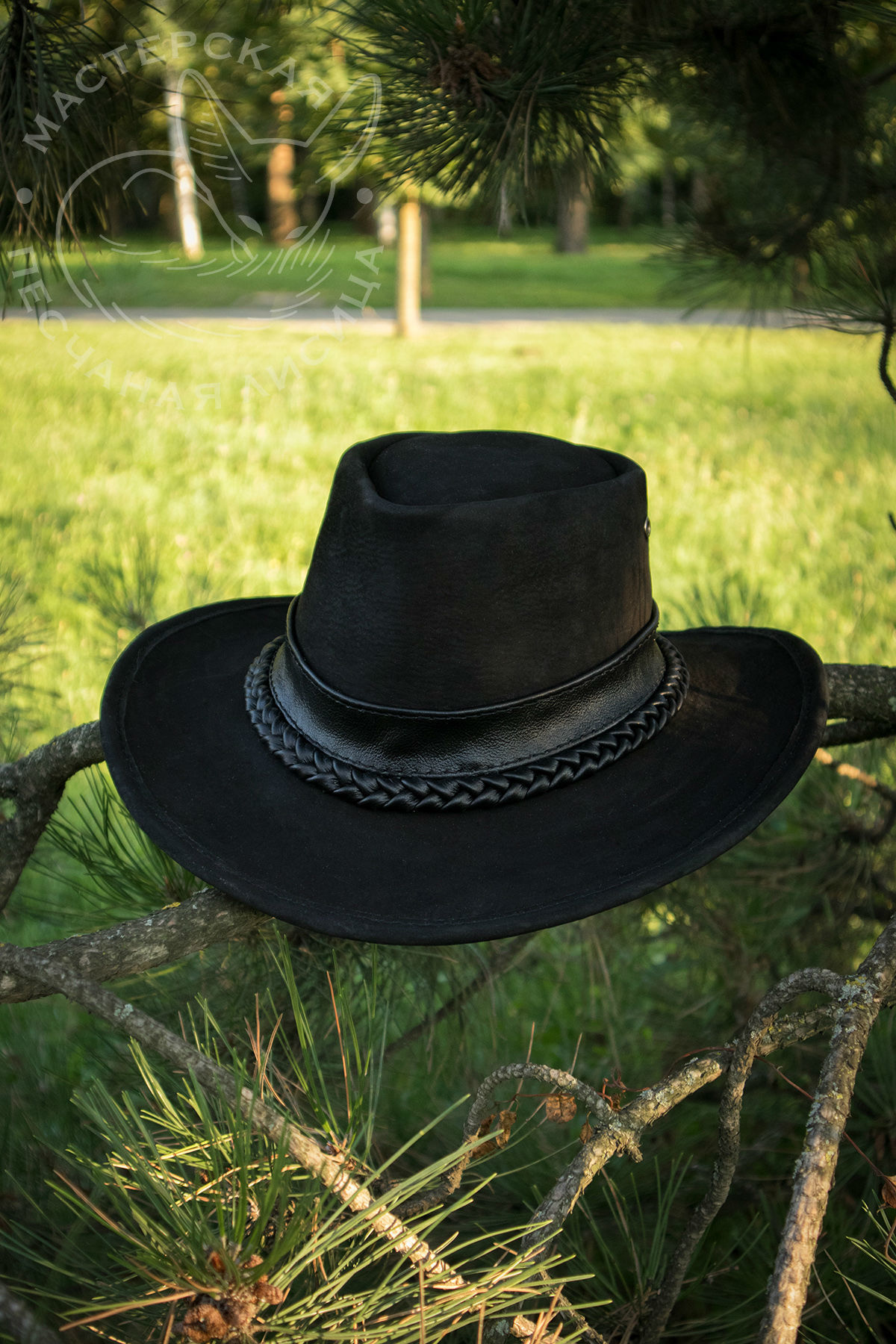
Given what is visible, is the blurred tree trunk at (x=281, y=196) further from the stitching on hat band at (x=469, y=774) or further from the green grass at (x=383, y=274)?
the stitching on hat band at (x=469, y=774)

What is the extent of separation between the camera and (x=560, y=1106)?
2.62 ft

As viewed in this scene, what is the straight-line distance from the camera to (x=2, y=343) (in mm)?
6660

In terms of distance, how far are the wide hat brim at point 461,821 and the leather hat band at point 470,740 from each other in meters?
0.02

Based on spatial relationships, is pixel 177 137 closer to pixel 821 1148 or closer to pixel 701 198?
pixel 701 198

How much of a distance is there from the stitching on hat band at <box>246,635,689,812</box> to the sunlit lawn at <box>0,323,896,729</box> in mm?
876

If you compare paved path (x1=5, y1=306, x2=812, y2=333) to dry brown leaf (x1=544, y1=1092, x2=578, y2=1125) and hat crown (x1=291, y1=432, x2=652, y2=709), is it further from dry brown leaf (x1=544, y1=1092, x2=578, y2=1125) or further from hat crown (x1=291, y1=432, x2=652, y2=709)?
dry brown leaf (x1=544, y1=1092, x2=578, y2=1125)

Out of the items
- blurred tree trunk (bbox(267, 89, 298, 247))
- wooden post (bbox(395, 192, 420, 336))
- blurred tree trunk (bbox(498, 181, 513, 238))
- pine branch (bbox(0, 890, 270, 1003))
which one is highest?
blurred tree trunk (bbox(267, 89, 298, 247))

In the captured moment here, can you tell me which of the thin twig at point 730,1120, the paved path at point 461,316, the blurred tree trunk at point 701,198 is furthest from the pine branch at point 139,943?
the paved path at point 461,316

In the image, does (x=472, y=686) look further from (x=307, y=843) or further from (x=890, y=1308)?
(x=890, y=1308)

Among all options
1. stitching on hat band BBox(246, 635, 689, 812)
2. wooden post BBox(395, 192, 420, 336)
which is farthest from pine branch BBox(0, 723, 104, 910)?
wooden post BBox(395, 192, 420, 336)

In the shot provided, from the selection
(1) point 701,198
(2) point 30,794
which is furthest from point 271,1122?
(1) point 701,198

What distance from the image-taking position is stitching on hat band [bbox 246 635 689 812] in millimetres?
895

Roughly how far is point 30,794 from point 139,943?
0.38 meters

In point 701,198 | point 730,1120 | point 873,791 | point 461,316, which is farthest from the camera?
point 461,316
